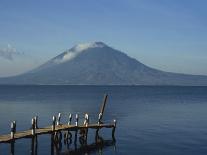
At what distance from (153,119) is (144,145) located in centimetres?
2507

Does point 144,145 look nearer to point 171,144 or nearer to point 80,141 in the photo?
point 171,144

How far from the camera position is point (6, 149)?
42688 millimetres

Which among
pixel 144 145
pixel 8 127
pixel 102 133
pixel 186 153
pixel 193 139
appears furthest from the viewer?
pixel 8 127

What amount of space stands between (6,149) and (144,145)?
43.7 ft

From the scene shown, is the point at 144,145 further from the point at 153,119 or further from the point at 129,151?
the point at 153,119

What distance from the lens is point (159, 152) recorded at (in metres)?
42.1

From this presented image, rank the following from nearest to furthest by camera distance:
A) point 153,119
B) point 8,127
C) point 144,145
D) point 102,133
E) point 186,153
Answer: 1. point 186,153
2. point 144,145
3. point 102,133
4. point 8,127
5. point 153,119

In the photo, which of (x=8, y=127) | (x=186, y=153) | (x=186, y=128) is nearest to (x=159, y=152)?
(x=186, y=153)

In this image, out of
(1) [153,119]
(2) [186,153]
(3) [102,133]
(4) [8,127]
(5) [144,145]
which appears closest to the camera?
(2) [186,153]

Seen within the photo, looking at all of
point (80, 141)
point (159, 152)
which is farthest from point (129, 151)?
point (80, 141)

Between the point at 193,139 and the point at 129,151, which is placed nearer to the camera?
the point at 129,151

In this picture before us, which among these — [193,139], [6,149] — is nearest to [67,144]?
[6,149]

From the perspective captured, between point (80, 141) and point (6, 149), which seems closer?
point (6, 149)

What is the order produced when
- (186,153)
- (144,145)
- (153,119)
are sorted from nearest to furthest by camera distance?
(186,153) < (144,145) < (153,119)
